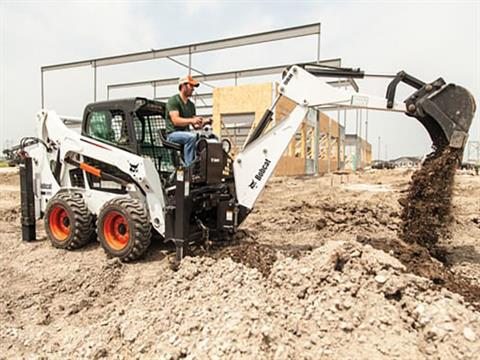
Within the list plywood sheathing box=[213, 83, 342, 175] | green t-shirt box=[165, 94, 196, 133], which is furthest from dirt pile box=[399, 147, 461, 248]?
plywood sheathing box=[213, 83, 342, 175]

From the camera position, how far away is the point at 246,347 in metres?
2.50

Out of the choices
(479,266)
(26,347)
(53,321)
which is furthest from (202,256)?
(479,266)

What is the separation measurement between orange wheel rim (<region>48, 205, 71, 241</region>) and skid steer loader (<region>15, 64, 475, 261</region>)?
0.5 inches

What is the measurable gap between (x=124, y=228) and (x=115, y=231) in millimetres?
145

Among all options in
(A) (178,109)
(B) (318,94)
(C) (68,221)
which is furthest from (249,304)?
(C) (68,221)

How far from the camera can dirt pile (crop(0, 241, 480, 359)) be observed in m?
2.53

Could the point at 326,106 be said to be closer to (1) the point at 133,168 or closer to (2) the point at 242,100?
(1) the point at 133,168

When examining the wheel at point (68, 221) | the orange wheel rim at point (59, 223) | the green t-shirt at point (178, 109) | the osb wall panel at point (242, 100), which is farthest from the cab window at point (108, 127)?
the osb wall panel at point (242, 100)

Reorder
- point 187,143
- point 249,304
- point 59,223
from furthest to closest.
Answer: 1. point 59,223
2. point 187,143
3. point 249,304

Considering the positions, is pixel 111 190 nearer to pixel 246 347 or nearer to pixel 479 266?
pixel 246 347

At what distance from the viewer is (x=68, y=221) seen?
5.54 meters

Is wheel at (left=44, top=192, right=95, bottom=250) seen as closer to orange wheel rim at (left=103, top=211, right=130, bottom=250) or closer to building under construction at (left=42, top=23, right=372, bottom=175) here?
orange wheel rim at (left=103, top=211, right=130, bottom=250)

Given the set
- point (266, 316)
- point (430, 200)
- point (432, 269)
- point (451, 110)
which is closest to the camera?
point (266, 316)

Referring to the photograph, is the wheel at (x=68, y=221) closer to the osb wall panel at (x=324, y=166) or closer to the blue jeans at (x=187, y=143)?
the blue jeans at (x=187, y=143)
